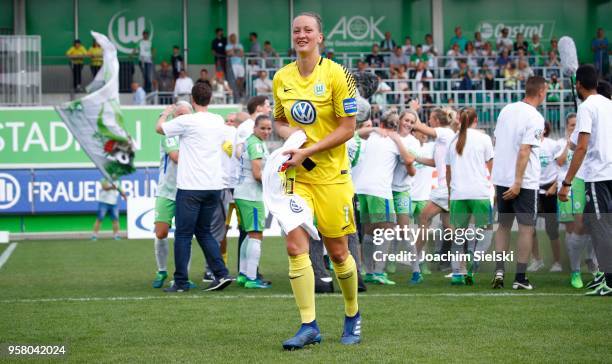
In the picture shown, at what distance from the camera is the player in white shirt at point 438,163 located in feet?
42.8

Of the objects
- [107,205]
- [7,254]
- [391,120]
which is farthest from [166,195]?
[107,205]

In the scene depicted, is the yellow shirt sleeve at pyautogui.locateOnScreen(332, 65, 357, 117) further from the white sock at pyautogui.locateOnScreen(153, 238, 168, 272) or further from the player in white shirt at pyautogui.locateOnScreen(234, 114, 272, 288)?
the white sock at pyautogui.locateOnScreen(153, 238, 168, 272)

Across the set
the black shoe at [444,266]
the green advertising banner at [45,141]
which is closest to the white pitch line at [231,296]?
the black shoe at [444,266]

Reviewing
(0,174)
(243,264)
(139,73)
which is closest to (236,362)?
(243,264)

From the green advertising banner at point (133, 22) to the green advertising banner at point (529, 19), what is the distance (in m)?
9.27

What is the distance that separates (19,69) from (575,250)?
17495 mm

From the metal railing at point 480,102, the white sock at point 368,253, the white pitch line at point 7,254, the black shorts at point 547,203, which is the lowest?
the white pitch line at point 7,254

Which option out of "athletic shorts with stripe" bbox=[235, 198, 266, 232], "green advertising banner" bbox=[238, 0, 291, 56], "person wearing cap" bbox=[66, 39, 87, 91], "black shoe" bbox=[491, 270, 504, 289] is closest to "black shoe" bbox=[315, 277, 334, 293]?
"athletic shorts with stripe" bbox=[235, 198, 266, 232]

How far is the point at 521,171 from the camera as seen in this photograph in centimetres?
1114

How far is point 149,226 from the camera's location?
22359mm

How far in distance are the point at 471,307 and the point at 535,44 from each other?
25255mm

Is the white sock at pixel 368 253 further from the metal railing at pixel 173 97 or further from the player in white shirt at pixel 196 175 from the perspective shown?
the metal railing at pixel 173 97

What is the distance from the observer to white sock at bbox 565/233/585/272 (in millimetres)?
11719

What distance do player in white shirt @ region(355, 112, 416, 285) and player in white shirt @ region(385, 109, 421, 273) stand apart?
31cm
